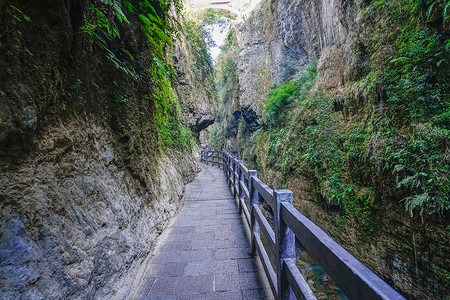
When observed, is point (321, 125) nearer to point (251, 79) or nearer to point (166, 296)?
point (166, 296)

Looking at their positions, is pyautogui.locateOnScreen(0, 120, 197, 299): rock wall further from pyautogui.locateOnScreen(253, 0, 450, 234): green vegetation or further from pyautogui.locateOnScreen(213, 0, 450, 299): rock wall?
pyautogui.locateOnScreen(253, 0, 450, 234): green vegetation

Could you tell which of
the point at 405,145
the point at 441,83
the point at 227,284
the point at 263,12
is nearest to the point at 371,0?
the point at 441,83

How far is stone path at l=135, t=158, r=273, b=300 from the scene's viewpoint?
213 cm

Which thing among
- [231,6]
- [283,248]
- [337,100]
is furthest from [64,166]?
[231,6]

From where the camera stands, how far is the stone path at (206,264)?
2.13m

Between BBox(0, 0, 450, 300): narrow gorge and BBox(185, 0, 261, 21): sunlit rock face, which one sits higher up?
BBox(185, 0, 261, 21): sunlit rock face

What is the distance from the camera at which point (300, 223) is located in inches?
50.8

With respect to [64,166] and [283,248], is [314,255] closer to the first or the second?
[283,248]

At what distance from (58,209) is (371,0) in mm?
8109

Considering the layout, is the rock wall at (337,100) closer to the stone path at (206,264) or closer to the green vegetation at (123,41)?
the stone path at (206,264)

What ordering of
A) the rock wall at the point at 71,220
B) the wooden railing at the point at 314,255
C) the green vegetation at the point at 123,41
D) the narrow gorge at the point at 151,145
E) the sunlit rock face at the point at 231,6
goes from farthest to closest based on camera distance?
the sunlit rock face at the point at 231,6 < the green vegetation at the point at 123,41 < the narrow gorge at the point at 151,145 < the rock wall at the point at 71,220 < the wooden railing at the point at 314,255

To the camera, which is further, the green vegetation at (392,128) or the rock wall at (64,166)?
the green vegetation at (392,128)

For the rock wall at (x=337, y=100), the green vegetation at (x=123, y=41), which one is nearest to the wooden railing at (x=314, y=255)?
the green vegetation at (x=123, y=41)

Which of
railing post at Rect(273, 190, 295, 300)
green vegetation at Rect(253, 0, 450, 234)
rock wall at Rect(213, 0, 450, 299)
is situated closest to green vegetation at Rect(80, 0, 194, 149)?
railing post at Rect(273, 190, 295, 300)
